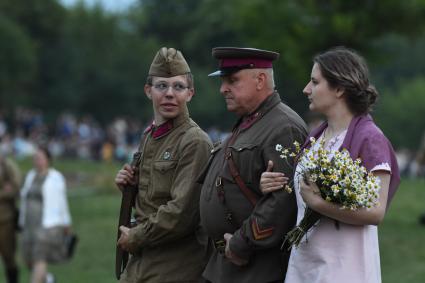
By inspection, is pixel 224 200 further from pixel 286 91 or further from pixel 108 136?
pixel 286 91

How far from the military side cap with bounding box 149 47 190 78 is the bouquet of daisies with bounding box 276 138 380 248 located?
1.60m

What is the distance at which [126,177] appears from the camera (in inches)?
269

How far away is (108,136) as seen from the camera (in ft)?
156

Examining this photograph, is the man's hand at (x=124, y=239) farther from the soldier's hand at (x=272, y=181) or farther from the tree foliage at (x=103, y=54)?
the tree foliage at (x=103, y=54)

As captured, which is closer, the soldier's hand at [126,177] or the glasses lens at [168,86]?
the glasses lens at [168,86]

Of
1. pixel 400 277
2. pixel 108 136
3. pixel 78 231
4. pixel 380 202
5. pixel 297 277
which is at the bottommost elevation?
pixel 108 136

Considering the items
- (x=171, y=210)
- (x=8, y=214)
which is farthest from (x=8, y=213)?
(x=171, y=210)

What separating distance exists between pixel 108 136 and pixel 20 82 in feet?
52.0

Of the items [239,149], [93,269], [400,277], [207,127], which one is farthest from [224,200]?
[207,127]

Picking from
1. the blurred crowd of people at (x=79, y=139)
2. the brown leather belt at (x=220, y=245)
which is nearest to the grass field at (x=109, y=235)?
the brown leather belt at (x=220, y=245)

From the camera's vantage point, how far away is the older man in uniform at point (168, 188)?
21.2 ft

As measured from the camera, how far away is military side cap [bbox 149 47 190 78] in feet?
22.1

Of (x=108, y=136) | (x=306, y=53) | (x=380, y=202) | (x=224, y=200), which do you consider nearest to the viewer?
(x=380, y=202)

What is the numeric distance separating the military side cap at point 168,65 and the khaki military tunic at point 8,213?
6963 mm
